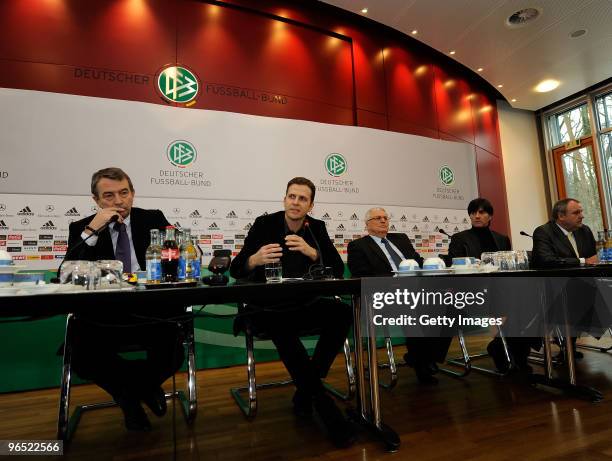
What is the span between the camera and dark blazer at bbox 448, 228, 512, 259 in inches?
115

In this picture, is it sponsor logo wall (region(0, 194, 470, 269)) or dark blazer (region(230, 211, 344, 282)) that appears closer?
dark blazer (region(230, 211, 344, 282))

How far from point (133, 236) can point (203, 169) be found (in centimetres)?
129

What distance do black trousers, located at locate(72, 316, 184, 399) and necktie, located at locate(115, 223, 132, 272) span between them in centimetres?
39

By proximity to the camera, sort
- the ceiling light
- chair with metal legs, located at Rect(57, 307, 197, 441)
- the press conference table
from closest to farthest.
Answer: the press conference table
chair with metal legs, located at Rect(57, 307, 197, 441)
the ceiling light

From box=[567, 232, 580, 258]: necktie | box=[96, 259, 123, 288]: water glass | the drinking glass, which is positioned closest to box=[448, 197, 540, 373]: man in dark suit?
box=[567, 232, 580, 258]: necktie

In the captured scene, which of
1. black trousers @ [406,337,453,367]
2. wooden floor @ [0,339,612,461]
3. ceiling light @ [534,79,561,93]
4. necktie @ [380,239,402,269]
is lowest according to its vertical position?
wooden floor @ [0,339,612,461]

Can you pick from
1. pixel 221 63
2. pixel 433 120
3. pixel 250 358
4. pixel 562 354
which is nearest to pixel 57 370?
pixel 250 358

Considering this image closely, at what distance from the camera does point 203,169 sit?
312 centimetres

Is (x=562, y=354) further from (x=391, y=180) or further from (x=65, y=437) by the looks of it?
(x=65, y=437)

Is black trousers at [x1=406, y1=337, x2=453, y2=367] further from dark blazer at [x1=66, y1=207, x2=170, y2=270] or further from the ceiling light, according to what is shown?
the ceiling light

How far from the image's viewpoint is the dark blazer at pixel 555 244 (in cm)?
268

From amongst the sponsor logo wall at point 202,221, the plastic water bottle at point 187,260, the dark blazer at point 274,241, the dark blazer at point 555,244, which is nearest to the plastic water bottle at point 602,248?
the dark blazer at point 555,244

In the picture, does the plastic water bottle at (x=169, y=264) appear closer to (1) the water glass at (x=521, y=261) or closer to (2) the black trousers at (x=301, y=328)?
(2) the black trousers at (x=301, y=328)

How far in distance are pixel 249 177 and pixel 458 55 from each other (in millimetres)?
3345
